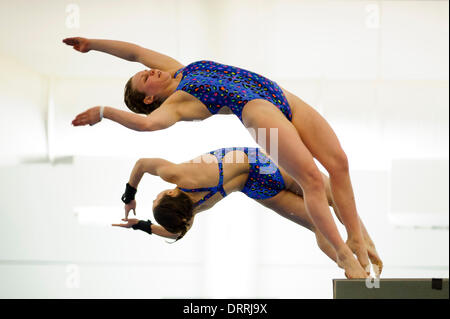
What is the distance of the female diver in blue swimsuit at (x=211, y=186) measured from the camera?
250 cm

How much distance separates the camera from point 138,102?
8.15 feet

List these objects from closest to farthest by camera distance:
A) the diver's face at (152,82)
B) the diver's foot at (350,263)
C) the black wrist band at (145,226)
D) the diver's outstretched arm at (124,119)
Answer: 1. the diver's outstretched arm at (124,119)
2. the diver's foot at (350,263)
3. the diver's face at (152,82)
4. the black wrist band at (145,226)

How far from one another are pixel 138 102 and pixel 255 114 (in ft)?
1.81

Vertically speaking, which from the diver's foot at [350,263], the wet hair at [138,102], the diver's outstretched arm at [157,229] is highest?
the wet hair at [138,102]

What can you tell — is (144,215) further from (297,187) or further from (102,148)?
(297,187)

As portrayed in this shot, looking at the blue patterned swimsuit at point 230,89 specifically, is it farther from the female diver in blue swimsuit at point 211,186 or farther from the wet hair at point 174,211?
the wet hair at point 174,211

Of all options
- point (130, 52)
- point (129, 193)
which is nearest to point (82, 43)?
point (130, 52)

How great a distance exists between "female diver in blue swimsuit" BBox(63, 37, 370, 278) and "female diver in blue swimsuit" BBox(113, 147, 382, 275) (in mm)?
178

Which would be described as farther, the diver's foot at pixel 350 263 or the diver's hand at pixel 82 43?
the diver's hand at pixel 82 43

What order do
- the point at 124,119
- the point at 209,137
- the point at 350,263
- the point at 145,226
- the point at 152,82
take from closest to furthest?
the point at 124,119 < the point at 350,263 < the point at 152,82 < the point at 145,226 < the point at 209,137

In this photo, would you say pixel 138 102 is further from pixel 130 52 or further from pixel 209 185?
pixel 209 185

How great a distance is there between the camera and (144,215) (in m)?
2.70

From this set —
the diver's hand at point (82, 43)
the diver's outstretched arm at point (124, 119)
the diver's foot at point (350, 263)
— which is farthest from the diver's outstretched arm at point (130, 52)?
the diver's foot at point (350, 263)
